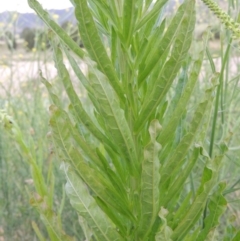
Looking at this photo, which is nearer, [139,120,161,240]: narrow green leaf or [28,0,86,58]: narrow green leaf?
[139,120,161,240]: narrow green leaf

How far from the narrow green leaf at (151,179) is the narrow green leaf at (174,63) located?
0.09 metres

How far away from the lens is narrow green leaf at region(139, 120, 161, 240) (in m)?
0.62

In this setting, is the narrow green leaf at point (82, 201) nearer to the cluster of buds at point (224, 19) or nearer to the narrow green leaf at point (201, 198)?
the narrow green leaf at point (201, 198)

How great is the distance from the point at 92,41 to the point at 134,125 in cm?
15

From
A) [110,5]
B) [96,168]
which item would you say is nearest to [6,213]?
[96,168]

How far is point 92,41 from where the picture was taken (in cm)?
69

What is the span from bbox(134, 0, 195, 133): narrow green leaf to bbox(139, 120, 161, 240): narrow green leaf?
9 cm

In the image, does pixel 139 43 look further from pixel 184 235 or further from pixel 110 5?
pixel 184 235

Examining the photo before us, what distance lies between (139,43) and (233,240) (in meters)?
0.36

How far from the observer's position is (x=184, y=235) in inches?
29.4

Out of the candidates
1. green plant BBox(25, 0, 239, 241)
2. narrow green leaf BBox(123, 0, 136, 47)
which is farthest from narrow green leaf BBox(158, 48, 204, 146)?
narrow green leaf BBox(123, 0, 136, 47)

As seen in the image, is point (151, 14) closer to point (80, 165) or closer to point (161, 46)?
point (161, 46)

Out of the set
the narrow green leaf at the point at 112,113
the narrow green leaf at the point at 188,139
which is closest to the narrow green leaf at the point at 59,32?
the narrow green leaf at the point at 112,113

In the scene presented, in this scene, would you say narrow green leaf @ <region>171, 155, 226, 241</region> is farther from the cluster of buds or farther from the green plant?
the cluster of buds
